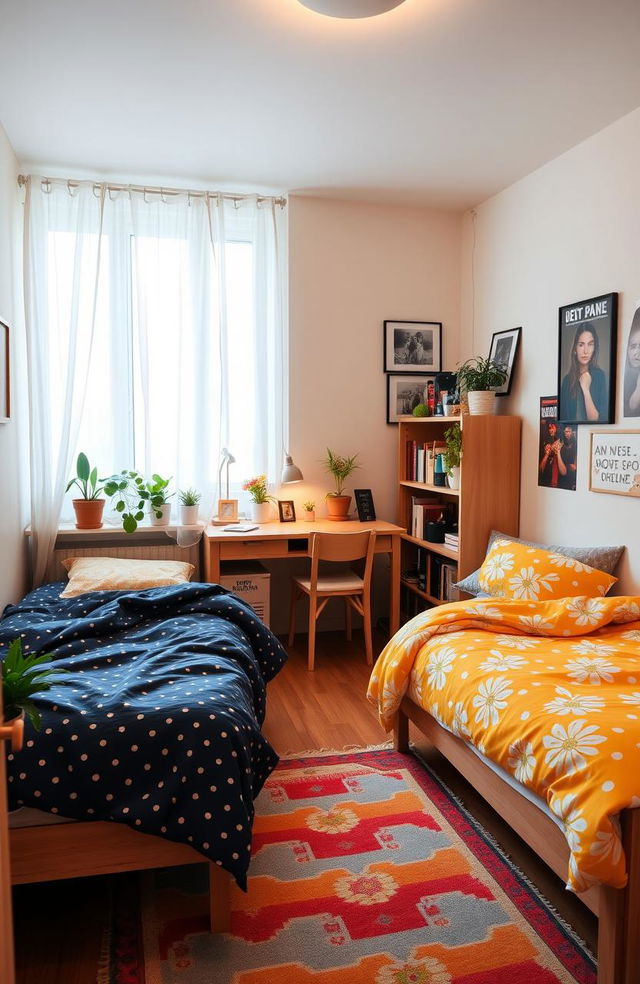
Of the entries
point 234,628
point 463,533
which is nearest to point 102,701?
point 234,628

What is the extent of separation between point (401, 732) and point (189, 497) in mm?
1901

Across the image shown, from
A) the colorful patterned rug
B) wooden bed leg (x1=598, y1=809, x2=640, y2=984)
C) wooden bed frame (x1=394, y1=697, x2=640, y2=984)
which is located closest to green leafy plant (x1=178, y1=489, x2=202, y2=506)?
the colorful patterned rug

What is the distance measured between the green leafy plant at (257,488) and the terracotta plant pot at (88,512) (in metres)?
0.85

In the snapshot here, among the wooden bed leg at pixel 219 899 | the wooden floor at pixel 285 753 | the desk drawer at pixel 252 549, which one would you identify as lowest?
the wooden floor at pixel 285 753

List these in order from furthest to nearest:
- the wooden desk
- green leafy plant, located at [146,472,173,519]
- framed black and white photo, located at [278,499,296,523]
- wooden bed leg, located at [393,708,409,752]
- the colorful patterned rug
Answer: framed black and white photo, located at [278,499,296,523]
green leafy plant, located at [146,472,173,519]
the wooden desk
wooden bed leg, located at [393,708,409,752]
the colorful patterned rug

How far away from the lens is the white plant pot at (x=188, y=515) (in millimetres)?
4145

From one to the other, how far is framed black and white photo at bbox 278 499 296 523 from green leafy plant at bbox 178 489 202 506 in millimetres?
500

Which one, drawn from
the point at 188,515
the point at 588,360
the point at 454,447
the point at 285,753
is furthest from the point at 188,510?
the point at 588,360

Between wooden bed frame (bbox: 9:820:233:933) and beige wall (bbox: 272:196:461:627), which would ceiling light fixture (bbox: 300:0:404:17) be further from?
wooden bed frame (bbox: 9:820:233:933)

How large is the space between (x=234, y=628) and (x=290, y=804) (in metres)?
0.69

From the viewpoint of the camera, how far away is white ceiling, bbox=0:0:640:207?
2.42m

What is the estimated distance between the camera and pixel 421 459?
14.5 feet

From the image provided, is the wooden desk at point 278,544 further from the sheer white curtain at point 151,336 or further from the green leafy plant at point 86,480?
the green leafy plant at point 86,480

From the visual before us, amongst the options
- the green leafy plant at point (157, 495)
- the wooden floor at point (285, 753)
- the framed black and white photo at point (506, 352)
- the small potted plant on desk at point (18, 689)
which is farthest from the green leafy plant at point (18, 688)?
the framed black and white photo at point (506, 352)
